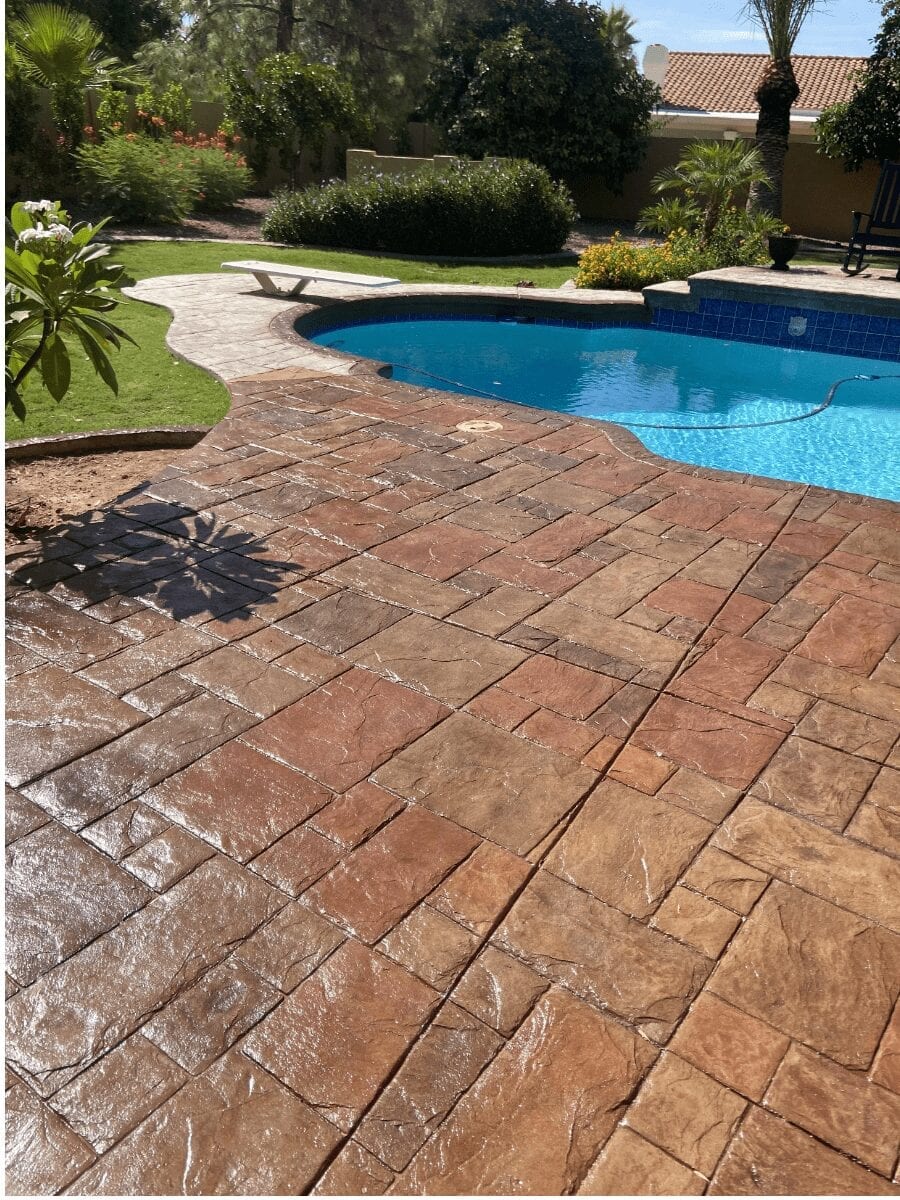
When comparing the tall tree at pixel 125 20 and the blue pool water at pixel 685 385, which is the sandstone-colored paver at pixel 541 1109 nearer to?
the blue pool water at pixel 685 385

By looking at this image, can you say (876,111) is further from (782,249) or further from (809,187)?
(782,249)

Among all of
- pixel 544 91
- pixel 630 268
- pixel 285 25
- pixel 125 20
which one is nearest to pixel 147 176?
pixel 630 268

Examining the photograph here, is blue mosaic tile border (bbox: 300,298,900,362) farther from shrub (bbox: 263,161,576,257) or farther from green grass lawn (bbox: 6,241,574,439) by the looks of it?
shrub (bbox: 263,161,576,257)

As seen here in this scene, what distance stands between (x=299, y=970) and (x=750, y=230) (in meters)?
13.8

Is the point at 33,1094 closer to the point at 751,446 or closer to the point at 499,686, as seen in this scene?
the point at 499,686

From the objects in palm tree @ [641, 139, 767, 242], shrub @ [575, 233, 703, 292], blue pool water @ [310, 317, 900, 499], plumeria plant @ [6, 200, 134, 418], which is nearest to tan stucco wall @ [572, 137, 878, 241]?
palm tree @ [641, 139, 767, 242]

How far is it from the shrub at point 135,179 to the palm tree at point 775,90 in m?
9.54

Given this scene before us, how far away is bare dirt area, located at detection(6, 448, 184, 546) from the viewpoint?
4670mm

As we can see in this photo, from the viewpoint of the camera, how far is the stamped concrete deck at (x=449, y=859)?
198 centimetres

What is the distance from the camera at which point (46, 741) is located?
308 centimetres

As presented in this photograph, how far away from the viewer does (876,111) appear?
56.2ft

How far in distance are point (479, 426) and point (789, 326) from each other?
19.7 feet

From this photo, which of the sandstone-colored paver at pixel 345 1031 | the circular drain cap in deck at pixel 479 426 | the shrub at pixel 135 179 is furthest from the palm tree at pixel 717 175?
the sandstone-colored paver at pixel 345 1031

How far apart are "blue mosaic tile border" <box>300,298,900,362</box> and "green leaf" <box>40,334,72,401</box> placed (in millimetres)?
5854
